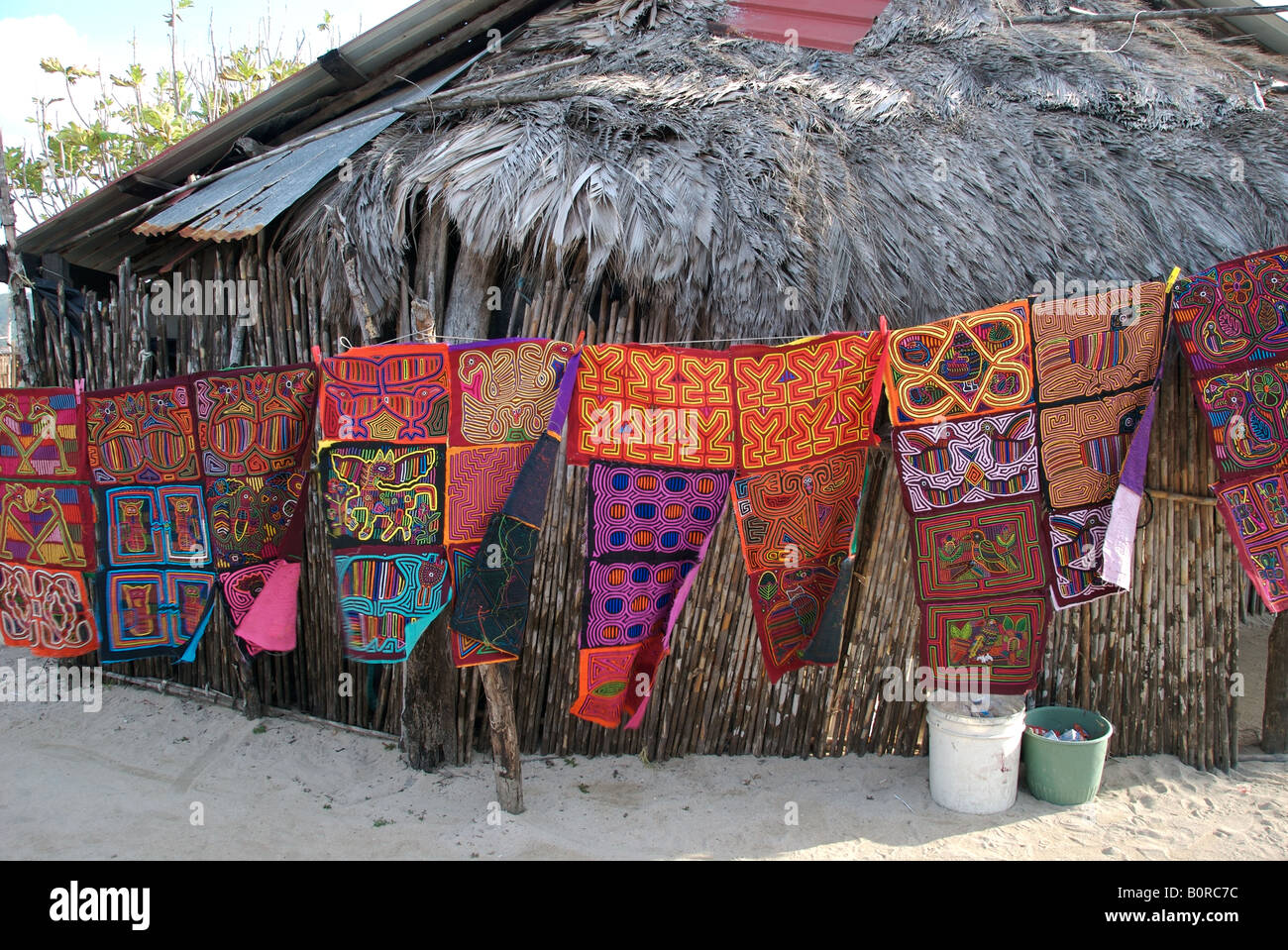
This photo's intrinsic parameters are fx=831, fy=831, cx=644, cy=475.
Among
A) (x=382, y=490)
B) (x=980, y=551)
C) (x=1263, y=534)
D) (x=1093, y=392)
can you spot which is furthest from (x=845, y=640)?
(x=382, y=490)

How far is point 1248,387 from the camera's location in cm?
277

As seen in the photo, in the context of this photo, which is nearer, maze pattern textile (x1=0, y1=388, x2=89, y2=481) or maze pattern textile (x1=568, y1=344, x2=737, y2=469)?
maze pattern textile (x1=568, y1=344, x2=737, y2=469)

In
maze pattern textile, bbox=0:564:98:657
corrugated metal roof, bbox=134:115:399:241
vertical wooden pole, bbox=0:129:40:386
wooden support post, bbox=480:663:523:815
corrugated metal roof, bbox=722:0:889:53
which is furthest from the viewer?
corrugated metal roof, bbox=722:0:889:53

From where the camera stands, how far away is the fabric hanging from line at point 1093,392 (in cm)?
276

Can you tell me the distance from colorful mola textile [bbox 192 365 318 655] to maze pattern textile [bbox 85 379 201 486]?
0.29 feet

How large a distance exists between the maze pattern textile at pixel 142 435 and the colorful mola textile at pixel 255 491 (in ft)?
0.29

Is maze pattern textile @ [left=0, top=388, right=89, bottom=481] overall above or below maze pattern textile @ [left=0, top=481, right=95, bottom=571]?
above

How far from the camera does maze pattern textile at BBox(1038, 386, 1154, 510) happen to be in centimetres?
278

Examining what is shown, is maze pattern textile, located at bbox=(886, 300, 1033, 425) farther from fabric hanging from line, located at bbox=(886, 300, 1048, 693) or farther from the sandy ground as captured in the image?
the sandy ground

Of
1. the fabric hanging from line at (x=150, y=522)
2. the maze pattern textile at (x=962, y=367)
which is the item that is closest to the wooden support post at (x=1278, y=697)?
the maze pattern textile at (x=962, y=367)

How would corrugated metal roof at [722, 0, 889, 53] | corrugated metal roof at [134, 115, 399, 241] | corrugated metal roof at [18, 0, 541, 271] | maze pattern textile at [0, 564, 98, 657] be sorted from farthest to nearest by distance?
corrugated metal roof at [722, 0, 889, 53]
corrugated metal roof at [18, 0, 541, 271]
corrugated metal roof at [134, 115, 399, 241]
maze pattern textile at [0, 564, 98, 657]

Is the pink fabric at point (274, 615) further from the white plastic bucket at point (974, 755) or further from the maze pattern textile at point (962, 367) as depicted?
the white plastic bucket at point (974, 755)

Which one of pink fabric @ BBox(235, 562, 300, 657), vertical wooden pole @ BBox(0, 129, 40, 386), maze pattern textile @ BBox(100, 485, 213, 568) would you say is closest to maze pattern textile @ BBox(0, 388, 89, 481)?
maze pattern textile @ BBox(100, 485, 213, 568)

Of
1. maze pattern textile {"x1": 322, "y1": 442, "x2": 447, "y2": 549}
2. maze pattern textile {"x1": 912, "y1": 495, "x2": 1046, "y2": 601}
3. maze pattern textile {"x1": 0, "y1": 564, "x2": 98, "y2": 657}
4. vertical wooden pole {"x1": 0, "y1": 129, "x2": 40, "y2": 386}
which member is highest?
vertical wooden pole {"x1": 0, "y1": 129, "x2": 40, "y2": 386}
